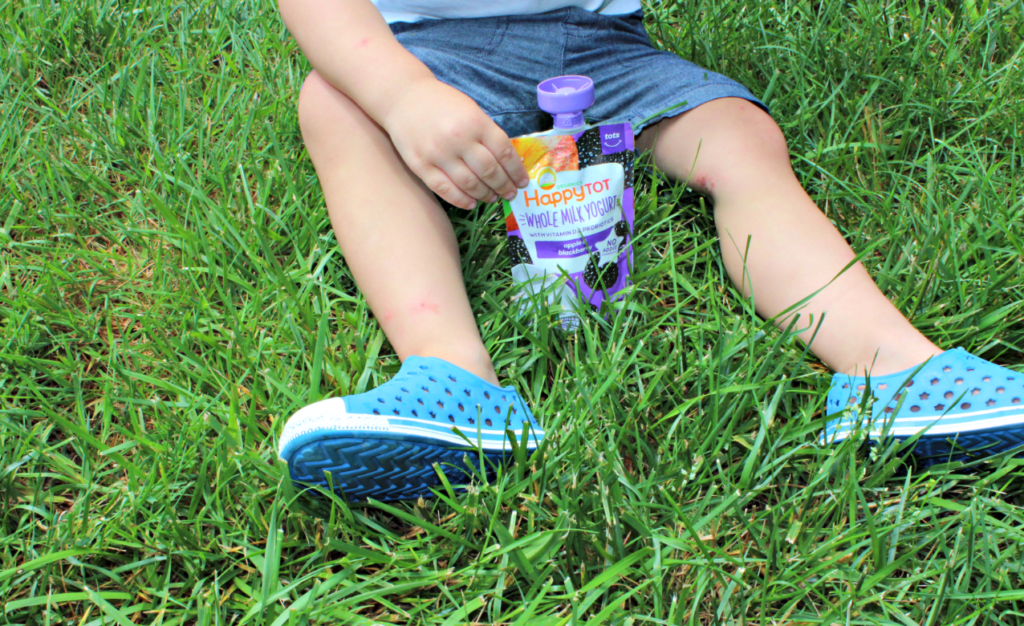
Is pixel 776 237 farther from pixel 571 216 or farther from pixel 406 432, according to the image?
pixel 406 432

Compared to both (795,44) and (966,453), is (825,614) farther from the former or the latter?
(795,44)

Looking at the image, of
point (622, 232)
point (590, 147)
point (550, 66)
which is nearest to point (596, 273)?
point (622, 232)

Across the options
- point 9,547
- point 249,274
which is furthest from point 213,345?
point 9,547

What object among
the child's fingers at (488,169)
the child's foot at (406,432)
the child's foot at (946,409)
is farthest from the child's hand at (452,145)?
the child's foot at (946,409)

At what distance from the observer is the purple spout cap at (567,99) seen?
1068 millimetres

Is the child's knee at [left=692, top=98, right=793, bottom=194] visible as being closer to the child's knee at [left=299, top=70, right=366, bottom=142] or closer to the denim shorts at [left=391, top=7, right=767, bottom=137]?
the denim shorts at [left=391, top=7, right=767, bottom=137]

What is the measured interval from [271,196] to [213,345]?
0.37m

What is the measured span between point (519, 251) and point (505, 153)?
177 mm

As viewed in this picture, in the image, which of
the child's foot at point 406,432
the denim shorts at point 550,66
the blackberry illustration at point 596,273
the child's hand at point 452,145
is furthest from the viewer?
the denim shorts at point 550,66

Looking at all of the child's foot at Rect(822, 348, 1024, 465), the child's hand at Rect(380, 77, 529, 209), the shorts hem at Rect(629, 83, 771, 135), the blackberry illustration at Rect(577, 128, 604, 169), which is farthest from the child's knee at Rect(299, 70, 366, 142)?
the child's foot at Rect(822, 348, 1024, 465)

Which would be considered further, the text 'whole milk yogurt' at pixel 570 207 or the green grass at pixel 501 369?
the text 'whole milk yogurt' at pixel 570 207

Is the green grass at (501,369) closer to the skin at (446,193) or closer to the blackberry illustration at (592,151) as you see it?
the skin at (446,193)

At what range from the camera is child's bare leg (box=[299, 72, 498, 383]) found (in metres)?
1.05

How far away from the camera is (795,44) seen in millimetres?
1562
